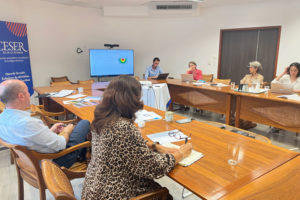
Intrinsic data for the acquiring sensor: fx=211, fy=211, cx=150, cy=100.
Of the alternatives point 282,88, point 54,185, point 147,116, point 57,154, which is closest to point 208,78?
point 282,88

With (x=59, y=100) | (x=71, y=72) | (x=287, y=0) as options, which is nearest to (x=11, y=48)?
(x=71, y=72)

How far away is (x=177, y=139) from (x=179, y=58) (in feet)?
18.1

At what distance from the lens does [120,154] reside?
1.09 meters

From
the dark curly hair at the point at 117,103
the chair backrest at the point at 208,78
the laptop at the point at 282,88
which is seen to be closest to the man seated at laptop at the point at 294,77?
the laptop at the point at 282,88

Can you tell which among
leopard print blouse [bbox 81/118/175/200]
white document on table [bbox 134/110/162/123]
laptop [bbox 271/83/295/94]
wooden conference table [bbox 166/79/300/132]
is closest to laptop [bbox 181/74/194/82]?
wooden conference table [bbox 166/79/300/132]

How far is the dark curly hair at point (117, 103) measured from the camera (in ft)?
3.78

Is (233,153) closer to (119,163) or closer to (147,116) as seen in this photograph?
(119,163)

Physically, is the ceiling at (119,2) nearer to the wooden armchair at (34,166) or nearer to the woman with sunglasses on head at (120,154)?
the wooden armchair at (34,166)

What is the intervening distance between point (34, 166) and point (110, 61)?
499 cm

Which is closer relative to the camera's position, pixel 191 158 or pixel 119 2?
pixel 191 158

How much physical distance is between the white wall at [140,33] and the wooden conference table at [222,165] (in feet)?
14.8

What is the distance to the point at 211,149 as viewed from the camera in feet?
4.83

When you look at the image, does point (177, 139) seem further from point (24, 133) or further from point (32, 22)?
point (32, 22)

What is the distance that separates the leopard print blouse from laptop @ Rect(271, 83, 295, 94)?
3.09 m
